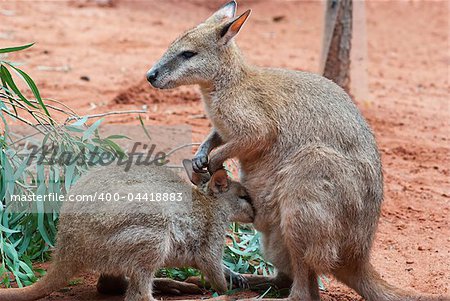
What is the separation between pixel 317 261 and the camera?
4.55m

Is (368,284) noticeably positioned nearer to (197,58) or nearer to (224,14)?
(197,58)

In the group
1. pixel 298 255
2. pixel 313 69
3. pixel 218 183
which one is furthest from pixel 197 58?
pixel 313 69

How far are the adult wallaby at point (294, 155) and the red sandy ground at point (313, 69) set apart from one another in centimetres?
57

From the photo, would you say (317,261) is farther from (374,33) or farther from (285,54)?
(374,33)

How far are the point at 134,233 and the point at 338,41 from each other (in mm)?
5260

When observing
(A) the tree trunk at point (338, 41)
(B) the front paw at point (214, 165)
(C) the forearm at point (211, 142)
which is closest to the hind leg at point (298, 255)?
(B) the front paw at point (214, 165)

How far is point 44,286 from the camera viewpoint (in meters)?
4.44

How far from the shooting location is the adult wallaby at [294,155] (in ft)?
15.0

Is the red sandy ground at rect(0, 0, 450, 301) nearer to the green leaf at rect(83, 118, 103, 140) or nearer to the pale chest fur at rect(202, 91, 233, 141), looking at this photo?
the green leaf at rect(83, 118, 103, 140)

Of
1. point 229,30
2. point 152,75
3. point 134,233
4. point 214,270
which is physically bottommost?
point 214,270

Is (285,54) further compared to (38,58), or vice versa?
(285,54)

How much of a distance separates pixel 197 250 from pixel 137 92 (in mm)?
4795

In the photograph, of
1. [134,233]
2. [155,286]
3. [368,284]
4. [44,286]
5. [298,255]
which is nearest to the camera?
[134,233]

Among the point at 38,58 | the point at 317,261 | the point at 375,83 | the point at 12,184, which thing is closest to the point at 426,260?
the point at 317,261
